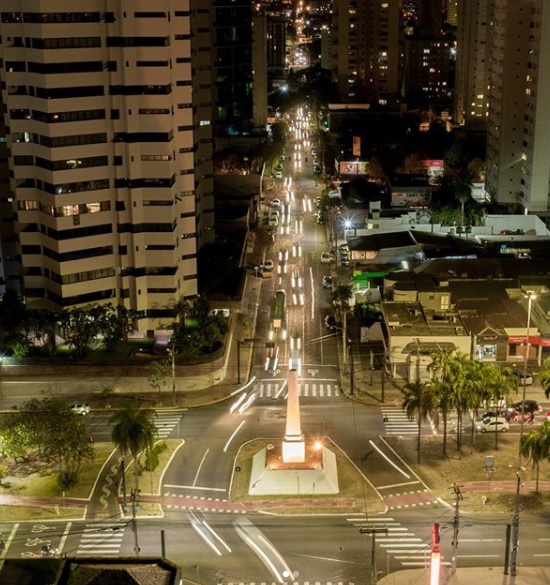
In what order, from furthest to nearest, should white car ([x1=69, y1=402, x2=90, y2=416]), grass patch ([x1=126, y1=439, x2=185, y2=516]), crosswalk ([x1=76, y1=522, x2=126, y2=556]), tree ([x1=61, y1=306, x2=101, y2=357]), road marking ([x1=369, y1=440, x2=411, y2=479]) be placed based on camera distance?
tree ([x1=61, y1=306, x2=101, y2=357]) → white car ([x1=69, y1=402, x2=90, y2=416]) → road marking ([x1=369, y1=440, x2=411, y2=479]) → grass patch ([x1=126, y1=439, x2=185, y2=516]) → crosswalk ([x1=76, y1=522, x2=126, y2=556])

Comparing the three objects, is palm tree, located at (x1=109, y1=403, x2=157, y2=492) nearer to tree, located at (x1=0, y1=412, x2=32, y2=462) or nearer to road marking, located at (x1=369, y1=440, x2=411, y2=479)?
tree, located at (x1=0, y1=412, x2=32, y2=462)

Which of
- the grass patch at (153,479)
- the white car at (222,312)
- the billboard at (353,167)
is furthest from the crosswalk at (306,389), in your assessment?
the billboard at (353,167)

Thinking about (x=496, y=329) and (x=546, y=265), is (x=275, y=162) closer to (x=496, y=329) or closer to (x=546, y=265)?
(x=546, y=265)

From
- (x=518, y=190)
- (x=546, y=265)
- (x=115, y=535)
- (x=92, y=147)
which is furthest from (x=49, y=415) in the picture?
(x=518, y=190)

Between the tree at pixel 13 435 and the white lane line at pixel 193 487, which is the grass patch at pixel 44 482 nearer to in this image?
the tree at pixel 13 435

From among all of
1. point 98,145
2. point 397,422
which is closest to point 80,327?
point 98,145

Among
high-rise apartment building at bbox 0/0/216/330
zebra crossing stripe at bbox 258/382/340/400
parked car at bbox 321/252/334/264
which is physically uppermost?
high-rise apartment building at bbox 0/0/216/330

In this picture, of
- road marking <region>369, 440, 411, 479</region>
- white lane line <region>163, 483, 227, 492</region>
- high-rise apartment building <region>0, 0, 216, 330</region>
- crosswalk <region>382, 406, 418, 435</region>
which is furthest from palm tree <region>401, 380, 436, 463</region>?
high-rise apartment building <region>0, 0, 216, 330</region>

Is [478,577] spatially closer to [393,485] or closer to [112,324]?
[393,485]
